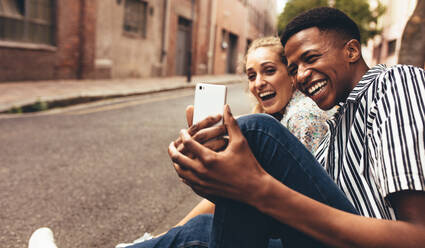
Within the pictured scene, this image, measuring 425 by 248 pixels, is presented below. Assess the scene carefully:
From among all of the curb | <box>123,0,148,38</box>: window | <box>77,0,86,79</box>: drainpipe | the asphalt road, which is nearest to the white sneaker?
the asphalt road

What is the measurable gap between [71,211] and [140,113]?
4.60 meters

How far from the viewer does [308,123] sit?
81.0 inches

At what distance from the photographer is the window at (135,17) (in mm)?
14688

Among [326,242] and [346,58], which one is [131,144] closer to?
[346,58]

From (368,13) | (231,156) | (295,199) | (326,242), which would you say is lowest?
(326,242)

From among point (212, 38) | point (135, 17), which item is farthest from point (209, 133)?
point (212, 38)

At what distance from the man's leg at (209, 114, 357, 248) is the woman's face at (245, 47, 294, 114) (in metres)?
1.49

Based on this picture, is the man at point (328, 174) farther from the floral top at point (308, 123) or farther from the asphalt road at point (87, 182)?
the asphalt road at point (87, 182)

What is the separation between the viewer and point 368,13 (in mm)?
24469

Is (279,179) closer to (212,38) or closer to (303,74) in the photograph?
(303,74)

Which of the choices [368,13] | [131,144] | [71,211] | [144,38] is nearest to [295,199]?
[71,211]

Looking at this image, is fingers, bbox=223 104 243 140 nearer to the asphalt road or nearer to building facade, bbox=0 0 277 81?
the asphalt road

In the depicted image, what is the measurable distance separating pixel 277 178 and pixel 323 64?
0.57 metres

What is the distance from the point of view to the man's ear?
147cm
